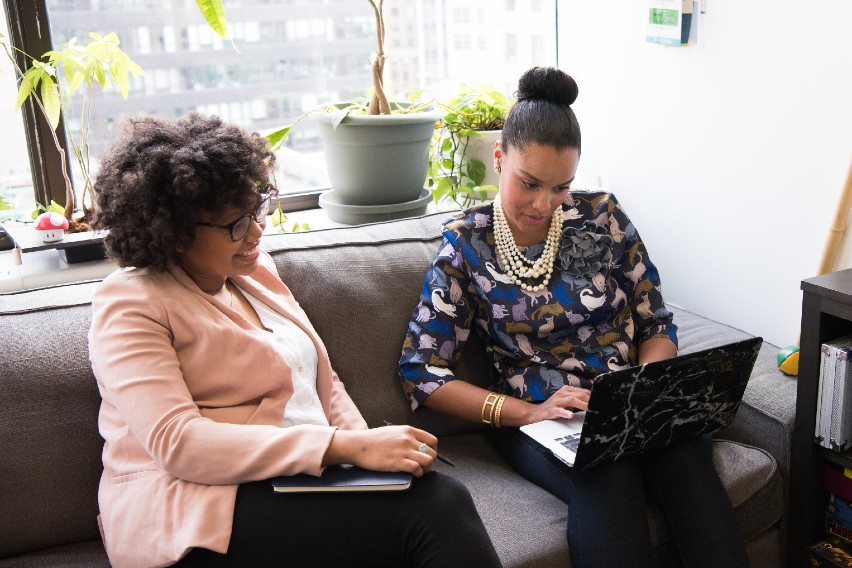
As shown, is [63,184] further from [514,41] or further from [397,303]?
[514,41]


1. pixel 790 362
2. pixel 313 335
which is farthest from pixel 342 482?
pixel 790 362

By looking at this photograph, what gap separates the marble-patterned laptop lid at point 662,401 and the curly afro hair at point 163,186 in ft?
2.23

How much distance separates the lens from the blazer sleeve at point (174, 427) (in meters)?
1.31

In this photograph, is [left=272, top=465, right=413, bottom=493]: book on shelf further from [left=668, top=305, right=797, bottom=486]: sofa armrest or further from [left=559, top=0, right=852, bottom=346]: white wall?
[left=559, top=0, right=852, bottom=346]: white wall

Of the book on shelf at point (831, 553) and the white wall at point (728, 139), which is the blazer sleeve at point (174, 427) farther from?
the white wall at point (728, 139)

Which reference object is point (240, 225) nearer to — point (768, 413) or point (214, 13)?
point (214, 13)

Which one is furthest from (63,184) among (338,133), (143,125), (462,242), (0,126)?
(462,242)

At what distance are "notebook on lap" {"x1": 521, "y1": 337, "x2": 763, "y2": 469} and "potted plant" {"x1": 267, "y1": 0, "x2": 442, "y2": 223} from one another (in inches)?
34.8

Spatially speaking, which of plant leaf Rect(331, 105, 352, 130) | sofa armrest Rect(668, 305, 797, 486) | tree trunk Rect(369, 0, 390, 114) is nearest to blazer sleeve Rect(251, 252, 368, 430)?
plant leaf Rect(331, 105, 352, 130)

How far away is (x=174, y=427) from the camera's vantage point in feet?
4.29

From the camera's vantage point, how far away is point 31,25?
2160mm

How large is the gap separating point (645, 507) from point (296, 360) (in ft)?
2.25

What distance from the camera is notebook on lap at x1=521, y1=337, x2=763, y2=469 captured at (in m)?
1.44

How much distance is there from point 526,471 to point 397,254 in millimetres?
551
